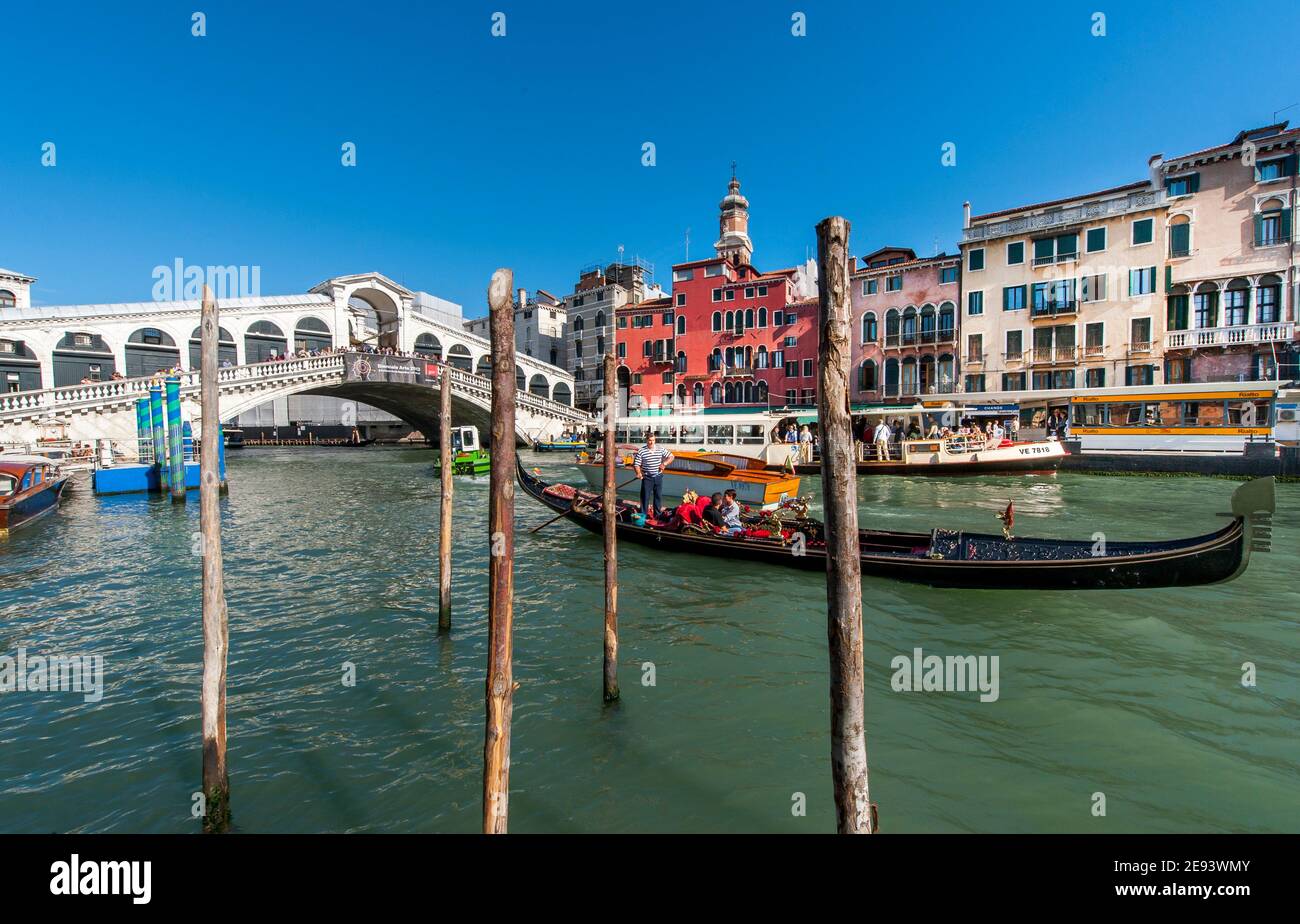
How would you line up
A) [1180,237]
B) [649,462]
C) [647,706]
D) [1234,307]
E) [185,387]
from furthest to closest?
[1180,237] < [185,387] < [1234,307] < [649,462] < [647,706]

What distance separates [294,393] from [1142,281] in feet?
123

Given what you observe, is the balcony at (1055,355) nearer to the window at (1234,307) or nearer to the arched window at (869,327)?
the window at (1234,307)

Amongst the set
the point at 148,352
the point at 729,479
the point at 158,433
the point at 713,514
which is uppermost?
the point at 148,352

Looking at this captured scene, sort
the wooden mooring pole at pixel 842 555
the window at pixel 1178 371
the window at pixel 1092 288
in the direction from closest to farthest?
the wooden mooring pole at pixel 842 555 < the window at pixel 1178 371 < the window at pixel 1092 288

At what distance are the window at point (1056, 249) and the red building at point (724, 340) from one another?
10.6 m

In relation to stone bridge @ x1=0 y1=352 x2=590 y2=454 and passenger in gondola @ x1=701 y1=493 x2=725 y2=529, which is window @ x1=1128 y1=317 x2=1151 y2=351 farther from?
stone bridge @ x1=0 y1=352 x2=590 y2=454

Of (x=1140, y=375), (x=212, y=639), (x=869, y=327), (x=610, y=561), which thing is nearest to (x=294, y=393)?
(x=869, y=327)

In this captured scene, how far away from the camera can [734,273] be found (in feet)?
128

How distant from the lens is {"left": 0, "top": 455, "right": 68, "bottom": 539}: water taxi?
13047 mm

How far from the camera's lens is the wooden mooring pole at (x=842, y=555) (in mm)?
3141

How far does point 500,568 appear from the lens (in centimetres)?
342

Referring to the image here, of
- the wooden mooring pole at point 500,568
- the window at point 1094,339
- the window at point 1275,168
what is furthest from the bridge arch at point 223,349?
the window at point 1275,168

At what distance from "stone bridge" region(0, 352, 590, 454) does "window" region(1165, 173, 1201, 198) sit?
96.6 feet

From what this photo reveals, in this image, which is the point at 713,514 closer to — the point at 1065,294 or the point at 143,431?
the point at 143,431
